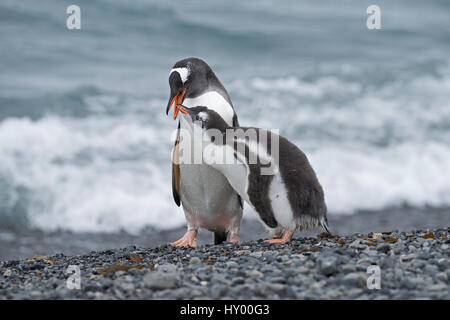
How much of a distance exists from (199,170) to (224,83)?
33.9 ft

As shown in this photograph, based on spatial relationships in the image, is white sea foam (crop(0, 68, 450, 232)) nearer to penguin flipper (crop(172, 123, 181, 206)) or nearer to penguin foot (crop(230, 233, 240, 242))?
penguin flipper (crop(172, 123, 181, 206))

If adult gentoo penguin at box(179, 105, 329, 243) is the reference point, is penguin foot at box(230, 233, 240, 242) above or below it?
below

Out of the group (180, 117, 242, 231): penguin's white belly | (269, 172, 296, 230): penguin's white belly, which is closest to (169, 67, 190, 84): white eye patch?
(180, 117, 242, 231): penguin's white belly

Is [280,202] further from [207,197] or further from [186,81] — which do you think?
[186,81]

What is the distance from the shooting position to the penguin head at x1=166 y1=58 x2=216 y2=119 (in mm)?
5324

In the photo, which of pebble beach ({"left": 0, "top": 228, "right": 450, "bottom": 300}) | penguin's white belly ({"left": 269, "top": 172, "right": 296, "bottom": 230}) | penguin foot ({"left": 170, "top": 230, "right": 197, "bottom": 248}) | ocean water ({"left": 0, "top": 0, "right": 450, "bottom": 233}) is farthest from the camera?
ocean water ({"left": 0, "top": 0, "right": 450, "bottom": 233})

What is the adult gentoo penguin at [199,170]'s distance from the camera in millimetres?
5328

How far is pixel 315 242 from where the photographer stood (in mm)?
4824

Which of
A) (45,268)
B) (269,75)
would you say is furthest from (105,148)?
(45,268)

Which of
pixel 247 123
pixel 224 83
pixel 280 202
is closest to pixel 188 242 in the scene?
pixel 280 202

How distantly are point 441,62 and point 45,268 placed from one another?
14.5 meters

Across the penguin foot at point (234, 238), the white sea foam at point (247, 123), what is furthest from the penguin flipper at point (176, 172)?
the white sea foam at point (247, 123)

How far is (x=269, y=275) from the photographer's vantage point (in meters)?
3.71

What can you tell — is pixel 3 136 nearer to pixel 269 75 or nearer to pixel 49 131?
pixel 49 131
